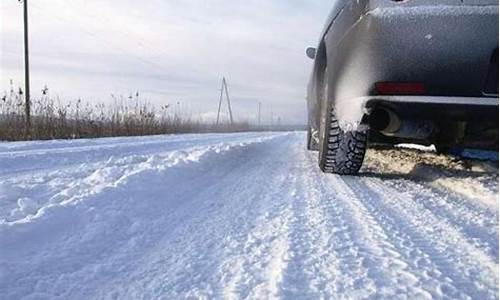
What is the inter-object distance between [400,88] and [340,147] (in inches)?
36.8

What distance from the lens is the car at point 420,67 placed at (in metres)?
2.59

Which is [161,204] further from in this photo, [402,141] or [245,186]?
[402,141]

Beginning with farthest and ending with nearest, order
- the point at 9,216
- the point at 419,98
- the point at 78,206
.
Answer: the point at 419,98, the point at 78,206, the point at 9,216

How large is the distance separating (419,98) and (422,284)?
1.50 meters

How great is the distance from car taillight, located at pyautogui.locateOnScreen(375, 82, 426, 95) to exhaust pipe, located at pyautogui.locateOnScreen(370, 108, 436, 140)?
264 millimetres

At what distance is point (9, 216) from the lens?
232 cm

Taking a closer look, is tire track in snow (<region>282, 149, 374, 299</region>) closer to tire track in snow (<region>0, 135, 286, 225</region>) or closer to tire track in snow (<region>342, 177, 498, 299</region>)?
tire track in snow (<region>342, 177, 498, 299</region>)

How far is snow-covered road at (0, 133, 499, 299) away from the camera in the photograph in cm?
156

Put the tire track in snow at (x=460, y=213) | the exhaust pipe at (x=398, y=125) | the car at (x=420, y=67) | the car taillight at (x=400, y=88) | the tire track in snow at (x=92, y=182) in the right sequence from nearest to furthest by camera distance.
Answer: the tire track in snow at (x=460, y=213), the tire track in snow at (x=92, y=182), the car at (x=420, y=67), the car taillight at (x=400, y=88), the exhaust pipe at (x=398, y=125)

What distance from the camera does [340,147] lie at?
144 inches

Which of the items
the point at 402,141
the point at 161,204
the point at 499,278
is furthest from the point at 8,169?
the point at 499,278

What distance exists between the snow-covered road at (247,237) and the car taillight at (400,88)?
2.00 ft

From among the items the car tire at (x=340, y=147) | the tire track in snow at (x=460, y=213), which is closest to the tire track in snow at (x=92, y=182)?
the car tire at (x=340, y=147)

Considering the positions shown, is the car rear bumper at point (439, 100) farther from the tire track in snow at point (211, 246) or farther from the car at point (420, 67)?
the tire track in snow at point (211, 246)
